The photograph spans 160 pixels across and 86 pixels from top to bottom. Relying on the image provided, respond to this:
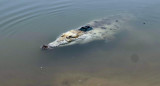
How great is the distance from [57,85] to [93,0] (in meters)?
10.6

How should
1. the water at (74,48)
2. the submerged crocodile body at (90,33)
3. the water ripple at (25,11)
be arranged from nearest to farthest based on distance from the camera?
the water at (74,48)
the submerged crocodile body at (90,33)
the water ripple at (25,11)

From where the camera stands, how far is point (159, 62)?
11344mm

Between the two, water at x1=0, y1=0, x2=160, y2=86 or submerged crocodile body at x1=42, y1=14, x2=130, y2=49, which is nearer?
water at x1=0, y1=0, x2=160, y2=86

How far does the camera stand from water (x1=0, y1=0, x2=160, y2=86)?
411 inches

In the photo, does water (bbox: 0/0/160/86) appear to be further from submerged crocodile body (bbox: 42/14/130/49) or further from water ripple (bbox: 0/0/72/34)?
submerged crocodile body (bbox: 42/14/130/49)

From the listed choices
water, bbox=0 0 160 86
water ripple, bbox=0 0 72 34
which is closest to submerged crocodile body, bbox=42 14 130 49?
water, bbox=0 0 160 86

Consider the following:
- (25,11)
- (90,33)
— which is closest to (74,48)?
(90,33)

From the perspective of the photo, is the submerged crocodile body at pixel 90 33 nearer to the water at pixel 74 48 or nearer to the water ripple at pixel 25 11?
the water at pixel 74 48

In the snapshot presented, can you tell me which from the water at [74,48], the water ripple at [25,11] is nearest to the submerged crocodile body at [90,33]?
the water at [74,48]

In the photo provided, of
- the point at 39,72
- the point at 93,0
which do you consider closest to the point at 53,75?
the point at 39,72

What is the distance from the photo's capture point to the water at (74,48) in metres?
10.4

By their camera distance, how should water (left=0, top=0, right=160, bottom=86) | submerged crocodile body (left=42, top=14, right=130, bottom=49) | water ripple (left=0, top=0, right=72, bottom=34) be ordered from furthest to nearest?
water ripple (left=0, top=0, right=72, bottom=34) < submerged crocodile body (left=42, top=14, right=130, bottom=49) < water (left=0, top=0, right=160, bottom=86)

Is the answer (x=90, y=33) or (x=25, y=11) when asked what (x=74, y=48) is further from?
(x=25, y=11)

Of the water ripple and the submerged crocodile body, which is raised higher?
the water ripple
